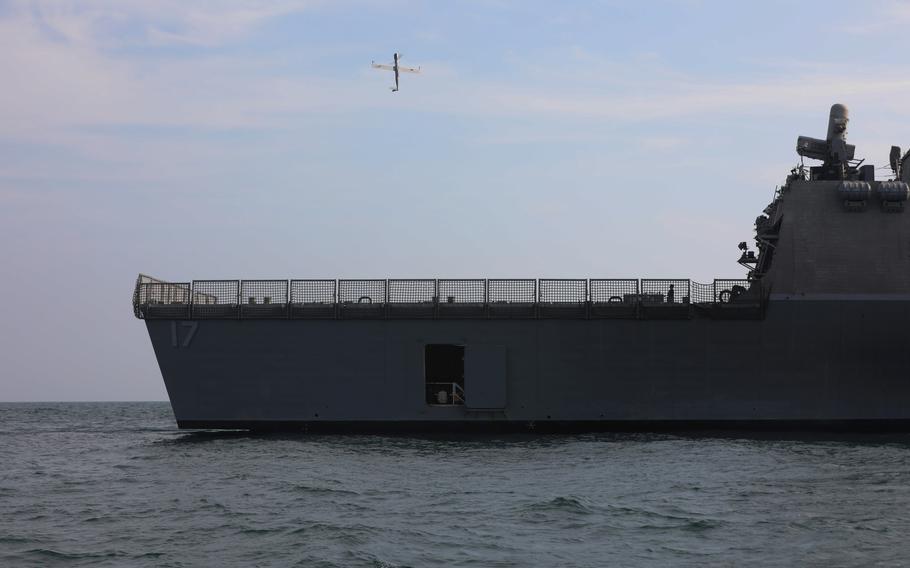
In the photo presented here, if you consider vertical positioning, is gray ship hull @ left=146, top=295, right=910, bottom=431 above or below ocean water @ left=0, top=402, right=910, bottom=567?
above

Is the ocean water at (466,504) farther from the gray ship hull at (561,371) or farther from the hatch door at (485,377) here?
the hatch door at (485,377)

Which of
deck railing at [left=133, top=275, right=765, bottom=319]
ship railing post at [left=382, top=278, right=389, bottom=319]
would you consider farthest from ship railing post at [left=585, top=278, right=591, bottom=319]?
ship railing post at [left=382, top=278, right=389, bottom=319]

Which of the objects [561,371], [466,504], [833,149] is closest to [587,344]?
[561,371]

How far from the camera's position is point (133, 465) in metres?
25.2

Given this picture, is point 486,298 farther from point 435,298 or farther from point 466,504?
point 466,504

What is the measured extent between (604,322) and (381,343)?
7.00 metres

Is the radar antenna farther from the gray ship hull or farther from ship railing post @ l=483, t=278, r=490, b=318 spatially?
ship railing post @ l=483, t=278, r=490, b=318

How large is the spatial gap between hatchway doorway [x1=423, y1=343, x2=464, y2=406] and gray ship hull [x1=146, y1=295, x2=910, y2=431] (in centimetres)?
139

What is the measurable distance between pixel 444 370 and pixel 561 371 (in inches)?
184

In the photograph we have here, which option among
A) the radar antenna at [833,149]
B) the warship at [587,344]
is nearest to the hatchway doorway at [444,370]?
the warship at [587,344]

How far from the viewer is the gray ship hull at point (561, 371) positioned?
101ft

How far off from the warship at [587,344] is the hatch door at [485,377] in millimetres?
44

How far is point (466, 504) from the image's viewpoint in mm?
18672

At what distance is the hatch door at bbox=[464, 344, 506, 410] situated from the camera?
31297 millimetres
